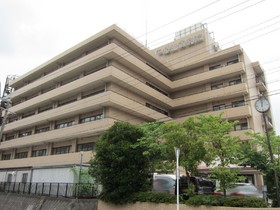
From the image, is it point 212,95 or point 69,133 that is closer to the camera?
point 69,133

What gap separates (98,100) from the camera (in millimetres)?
28203

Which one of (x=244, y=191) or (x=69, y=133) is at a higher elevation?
(x=69, y=133)

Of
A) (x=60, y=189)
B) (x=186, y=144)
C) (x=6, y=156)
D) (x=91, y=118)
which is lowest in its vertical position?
(x=60, y=189)

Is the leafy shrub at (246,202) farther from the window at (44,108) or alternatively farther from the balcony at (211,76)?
the window at (44,108)

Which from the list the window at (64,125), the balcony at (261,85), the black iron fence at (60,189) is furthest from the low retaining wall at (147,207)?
the balcony at (261,85)

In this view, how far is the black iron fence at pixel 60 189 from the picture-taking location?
18.0m

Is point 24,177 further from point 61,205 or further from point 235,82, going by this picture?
point 235,82

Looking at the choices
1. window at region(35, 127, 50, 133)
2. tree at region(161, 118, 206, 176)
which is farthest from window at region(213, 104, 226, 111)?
window at region(35, 127, 50, 133)

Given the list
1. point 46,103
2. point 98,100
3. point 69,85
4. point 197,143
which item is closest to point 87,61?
point 69,85

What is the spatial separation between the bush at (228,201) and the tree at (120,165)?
3959mm

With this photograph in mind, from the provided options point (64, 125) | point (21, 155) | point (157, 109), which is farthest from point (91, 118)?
point (21, 155)

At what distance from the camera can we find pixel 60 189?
765 inches

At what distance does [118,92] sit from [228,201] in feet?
66.0

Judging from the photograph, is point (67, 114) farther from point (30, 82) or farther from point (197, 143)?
point (197, 143)
